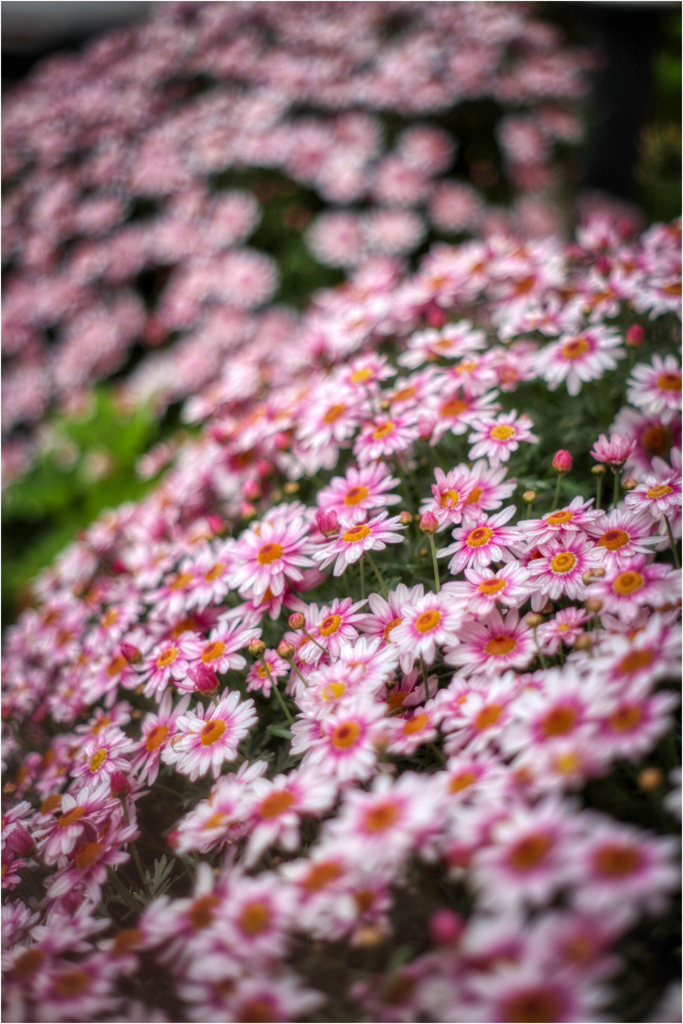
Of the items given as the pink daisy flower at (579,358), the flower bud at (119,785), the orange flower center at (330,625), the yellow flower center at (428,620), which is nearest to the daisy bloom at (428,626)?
the yellow flower center at (428,620)

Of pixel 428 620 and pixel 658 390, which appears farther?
pixel 658 390

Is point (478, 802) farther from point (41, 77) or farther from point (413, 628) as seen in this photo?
point (41, 77)

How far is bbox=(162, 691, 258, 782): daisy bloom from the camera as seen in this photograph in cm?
106

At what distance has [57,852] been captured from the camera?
43.4 inches

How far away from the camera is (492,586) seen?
107cm

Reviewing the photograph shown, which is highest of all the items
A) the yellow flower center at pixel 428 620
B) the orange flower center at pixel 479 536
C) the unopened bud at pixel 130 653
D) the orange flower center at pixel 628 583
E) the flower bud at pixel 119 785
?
the unopened bud at pixel 130 653

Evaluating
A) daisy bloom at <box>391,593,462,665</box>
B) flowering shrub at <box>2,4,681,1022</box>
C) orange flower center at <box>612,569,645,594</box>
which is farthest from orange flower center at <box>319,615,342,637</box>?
orange flower center at <box>612,569,645,594</box>

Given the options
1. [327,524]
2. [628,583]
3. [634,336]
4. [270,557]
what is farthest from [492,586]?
[634,336]

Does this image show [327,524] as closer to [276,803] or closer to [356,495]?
[356,495]

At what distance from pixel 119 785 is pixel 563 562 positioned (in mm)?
795

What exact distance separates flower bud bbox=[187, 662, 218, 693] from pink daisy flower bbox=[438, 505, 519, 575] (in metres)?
0.44

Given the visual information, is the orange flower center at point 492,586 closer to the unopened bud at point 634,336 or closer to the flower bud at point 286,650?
the flower bud at point 286,650

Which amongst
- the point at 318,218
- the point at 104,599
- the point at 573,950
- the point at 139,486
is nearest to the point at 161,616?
the point at 104,599

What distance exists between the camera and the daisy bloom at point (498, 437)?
1329 mm
